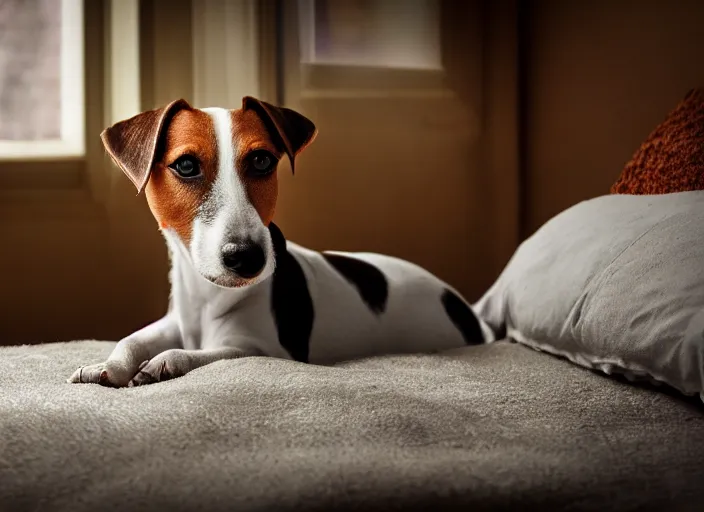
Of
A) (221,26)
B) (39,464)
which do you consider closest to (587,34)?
(221,26)

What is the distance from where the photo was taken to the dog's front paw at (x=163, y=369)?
1236mm

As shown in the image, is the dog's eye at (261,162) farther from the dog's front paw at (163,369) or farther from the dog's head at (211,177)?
the dog's front paw at (163,369)

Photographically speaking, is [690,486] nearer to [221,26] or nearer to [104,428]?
[104,428]

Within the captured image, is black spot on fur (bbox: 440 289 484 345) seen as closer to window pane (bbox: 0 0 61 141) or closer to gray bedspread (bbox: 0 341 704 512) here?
gray bedspread (bbox: 0 341 704 512)

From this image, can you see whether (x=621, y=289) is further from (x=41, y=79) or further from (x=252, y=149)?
(x=41, y=79)

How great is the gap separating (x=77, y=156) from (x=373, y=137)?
896 millimetres

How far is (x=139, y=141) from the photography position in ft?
4.43

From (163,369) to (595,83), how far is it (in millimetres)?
1582

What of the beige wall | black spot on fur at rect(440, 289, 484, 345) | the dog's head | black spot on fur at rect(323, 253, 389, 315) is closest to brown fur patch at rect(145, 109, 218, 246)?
the dog's head

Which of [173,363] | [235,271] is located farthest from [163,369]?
[235,271]

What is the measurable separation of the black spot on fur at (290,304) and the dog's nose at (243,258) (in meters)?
0.20

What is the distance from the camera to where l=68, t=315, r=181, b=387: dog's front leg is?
4.06ft

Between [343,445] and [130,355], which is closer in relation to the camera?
[343,445]

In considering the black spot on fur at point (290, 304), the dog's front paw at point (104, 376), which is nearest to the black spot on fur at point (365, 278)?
the black spot on fur at point (290, 304)
